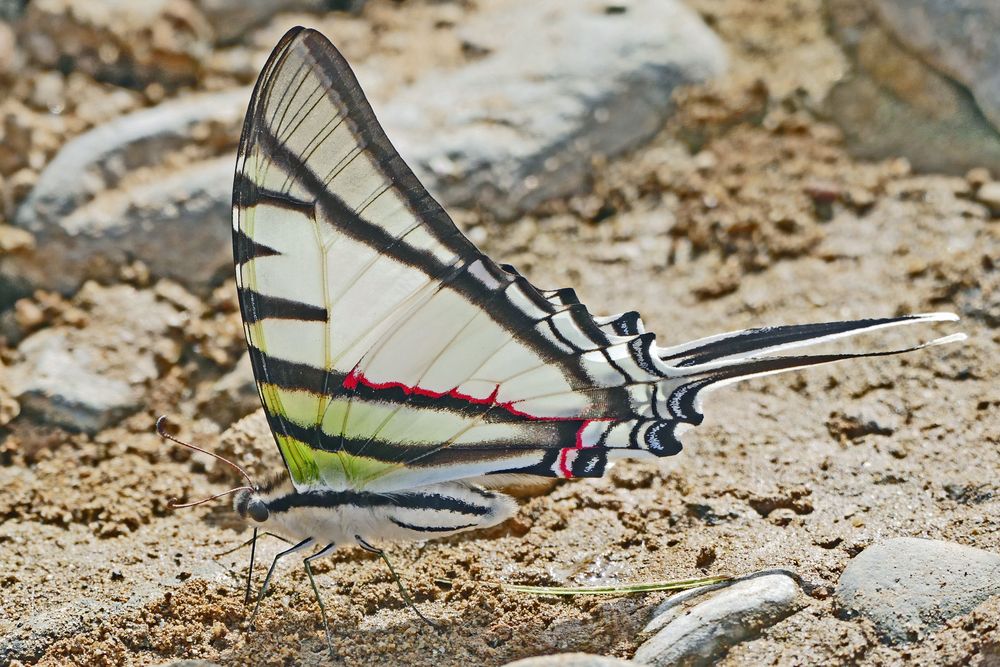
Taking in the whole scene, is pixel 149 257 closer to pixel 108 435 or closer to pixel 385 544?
pixel 108 435

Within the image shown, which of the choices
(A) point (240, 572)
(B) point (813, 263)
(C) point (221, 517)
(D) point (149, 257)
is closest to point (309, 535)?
(A) point (240, 572)

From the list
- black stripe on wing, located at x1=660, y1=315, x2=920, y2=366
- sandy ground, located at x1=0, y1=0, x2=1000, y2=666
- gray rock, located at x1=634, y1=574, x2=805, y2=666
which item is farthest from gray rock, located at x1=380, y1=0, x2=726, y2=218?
gray rock, located at x1=634, y1=574, x2=805, y2=666

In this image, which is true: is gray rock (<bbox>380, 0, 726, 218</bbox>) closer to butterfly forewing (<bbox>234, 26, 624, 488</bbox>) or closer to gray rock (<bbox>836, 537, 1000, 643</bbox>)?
butterfly forewing (<bbox>234, 26, 624, 488</bbox>)

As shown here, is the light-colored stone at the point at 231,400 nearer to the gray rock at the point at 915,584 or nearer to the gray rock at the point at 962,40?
the gray rock at the point at 915,584

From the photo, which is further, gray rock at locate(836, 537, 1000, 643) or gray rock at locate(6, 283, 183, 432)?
gray rock at locate(6, 283, 183, 432)

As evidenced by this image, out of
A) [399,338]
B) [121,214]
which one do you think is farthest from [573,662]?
[121,214]

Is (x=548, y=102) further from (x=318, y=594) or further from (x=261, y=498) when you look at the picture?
(x=318, y=594)
